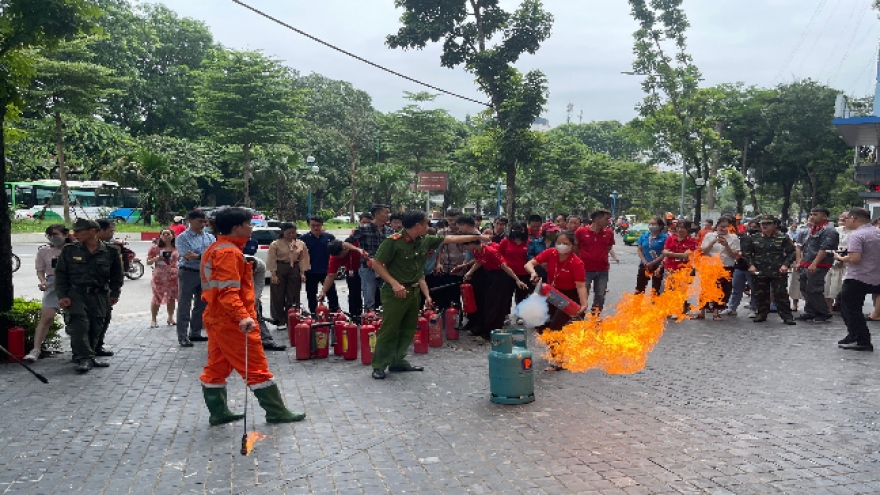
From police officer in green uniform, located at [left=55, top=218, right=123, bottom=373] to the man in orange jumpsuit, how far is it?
9.28 ft

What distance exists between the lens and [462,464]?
4.97 m

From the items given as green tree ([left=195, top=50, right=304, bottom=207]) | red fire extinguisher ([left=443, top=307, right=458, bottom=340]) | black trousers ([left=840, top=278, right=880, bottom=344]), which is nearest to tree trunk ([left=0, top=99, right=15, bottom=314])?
red fire extinguisher ([left=443, top=307, right=458, bottom=340])

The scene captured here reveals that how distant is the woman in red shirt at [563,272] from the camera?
8.28 m

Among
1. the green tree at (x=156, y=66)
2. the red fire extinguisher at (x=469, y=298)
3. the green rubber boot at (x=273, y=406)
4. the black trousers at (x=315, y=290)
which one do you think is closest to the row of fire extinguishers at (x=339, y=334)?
the red fire extinguisher at (x=469, y=298)

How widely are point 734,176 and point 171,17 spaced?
4008 centimetres

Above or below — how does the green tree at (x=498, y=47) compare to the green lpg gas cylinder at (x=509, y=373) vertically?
Answer: above

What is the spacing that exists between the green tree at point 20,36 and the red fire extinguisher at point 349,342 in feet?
13.5

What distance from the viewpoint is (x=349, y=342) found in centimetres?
852

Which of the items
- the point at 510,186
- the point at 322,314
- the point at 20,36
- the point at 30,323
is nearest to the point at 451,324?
the point at 322,314

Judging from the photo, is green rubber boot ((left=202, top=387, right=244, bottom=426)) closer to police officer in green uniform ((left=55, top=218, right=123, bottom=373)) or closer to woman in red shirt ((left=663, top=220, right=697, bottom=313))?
police officer in green uniform ((left=55, top=218, right=123, bottom=373))

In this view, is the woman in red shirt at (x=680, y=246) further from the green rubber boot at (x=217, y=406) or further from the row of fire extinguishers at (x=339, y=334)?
the green rubber boot at (x=217, y=406)

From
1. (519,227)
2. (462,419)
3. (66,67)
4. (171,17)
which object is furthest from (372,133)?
(462,419)

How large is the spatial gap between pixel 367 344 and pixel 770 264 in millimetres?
7479

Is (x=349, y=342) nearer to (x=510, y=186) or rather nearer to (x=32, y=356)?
(x=32, y=356)
